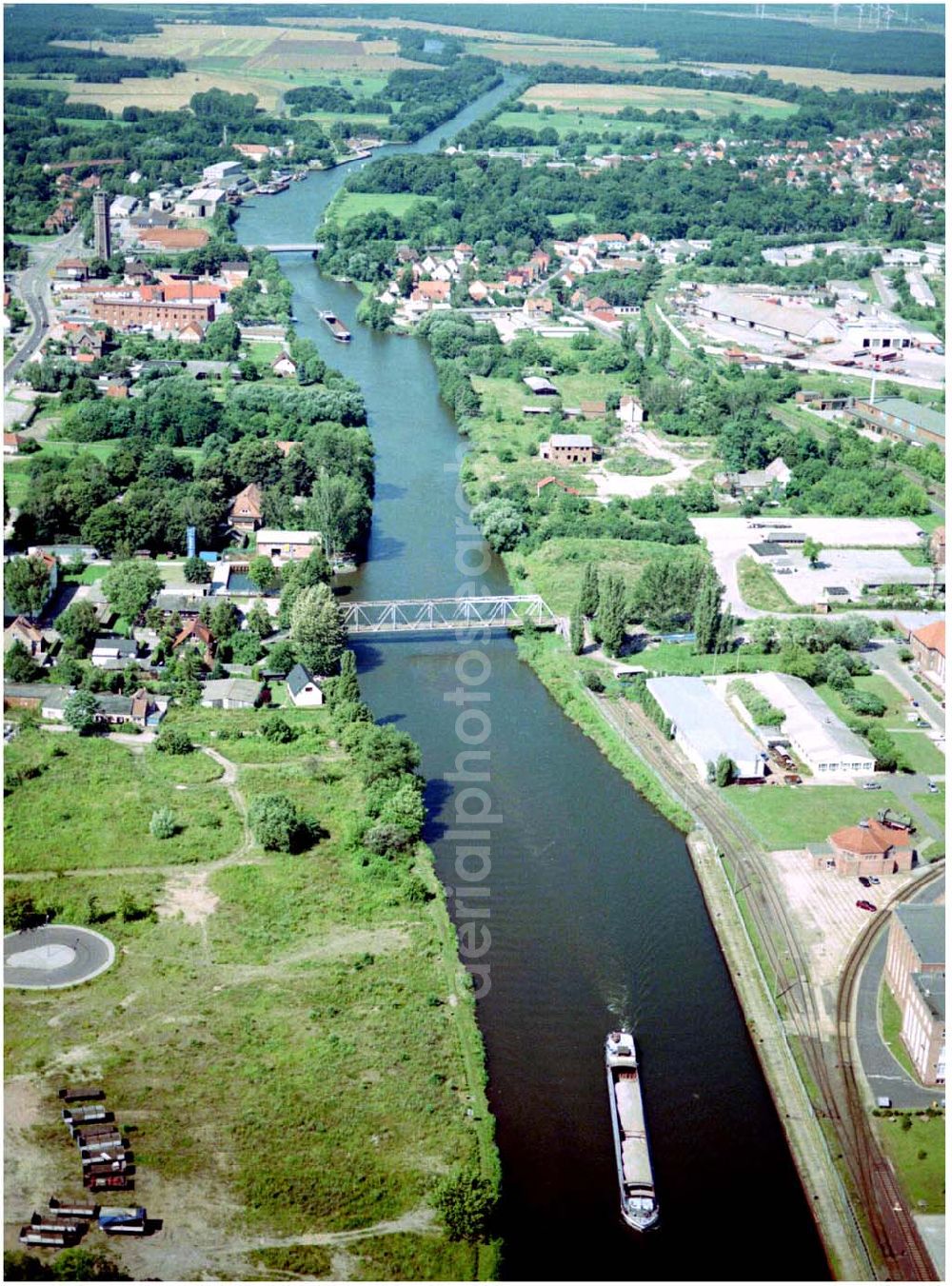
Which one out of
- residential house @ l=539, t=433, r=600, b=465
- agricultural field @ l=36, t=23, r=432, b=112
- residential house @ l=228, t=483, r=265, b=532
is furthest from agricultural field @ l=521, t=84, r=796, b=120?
residential house @ l=228, t=483, r=265, b=532

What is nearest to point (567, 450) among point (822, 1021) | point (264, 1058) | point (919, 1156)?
point (822, 1021)

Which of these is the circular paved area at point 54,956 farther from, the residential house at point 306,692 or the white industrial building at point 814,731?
the white industrial building at point 814,731

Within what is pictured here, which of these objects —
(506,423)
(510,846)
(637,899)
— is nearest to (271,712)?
(510,846)

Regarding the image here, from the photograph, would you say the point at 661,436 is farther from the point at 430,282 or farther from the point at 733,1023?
the point at 733,1023

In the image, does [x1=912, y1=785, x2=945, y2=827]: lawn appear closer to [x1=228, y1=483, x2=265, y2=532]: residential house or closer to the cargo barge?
[x1=228, y1=483, x2=265, y2=532]: residential house

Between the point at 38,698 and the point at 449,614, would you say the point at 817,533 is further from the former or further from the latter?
the point at 38,698
